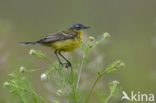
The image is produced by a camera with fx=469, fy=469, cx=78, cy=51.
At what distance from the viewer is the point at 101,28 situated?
8.52 m

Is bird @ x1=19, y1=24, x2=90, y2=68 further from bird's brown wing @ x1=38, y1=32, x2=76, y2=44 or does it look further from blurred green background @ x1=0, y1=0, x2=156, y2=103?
blurred green background @ x1=0, y1=0, x2=156, y2=103

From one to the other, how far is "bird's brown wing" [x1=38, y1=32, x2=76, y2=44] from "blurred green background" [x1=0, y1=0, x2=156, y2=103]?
13.8 inches

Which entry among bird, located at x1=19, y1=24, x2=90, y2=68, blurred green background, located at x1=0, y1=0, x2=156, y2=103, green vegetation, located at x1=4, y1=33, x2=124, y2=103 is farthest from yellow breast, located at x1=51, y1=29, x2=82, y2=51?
green vegetation, located at x1=4, y1=33, x2=124, y2=103

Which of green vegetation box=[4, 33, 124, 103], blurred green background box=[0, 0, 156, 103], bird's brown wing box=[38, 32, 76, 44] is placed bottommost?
blurred green background box=[0, 0, 156, 103]

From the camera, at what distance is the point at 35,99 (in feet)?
11.7

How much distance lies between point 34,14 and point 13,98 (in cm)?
592

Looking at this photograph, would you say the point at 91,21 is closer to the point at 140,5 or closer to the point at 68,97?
the point at 140,5

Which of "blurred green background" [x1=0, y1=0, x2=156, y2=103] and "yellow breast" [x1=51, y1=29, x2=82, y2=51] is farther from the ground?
"yellow breast" [x1=51, y1=29, x2=82, y2=51]

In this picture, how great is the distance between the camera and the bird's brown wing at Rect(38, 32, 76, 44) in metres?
4.54

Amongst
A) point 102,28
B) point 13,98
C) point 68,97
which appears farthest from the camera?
point 102,28

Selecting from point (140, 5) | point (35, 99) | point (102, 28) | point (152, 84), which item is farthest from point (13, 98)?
point (140, 5)

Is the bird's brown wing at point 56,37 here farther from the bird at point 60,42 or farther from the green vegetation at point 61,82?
the green vegetation at point 61,82

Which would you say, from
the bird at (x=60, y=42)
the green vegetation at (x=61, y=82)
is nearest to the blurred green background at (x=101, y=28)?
the bird at (x=60, y=42)

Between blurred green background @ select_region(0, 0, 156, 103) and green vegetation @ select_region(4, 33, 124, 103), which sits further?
blurred green background @ select_region(0, 0, 156, 103)
